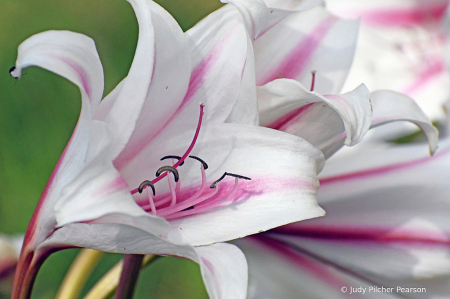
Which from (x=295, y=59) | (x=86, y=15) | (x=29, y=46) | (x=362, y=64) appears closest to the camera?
(x=29, y=46)

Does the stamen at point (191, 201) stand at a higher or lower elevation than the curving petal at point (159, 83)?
lower

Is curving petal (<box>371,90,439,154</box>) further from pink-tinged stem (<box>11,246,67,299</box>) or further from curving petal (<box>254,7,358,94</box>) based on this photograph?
pink-tinged stem (<box>11,246,67,299</box>)

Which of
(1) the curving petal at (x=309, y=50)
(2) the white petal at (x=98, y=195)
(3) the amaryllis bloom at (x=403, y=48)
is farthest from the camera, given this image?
(3) the amaryllis bloom at (x=403, y=48)

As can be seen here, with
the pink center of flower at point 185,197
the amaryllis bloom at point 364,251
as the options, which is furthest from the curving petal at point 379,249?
the pink center of flower at point 185,197

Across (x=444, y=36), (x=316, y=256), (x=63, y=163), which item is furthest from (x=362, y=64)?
(x=63, y=163)

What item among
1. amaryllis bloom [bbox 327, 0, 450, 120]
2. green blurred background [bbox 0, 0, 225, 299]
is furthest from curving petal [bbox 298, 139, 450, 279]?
green blurred background [bbox 0, 0, 225, 299]

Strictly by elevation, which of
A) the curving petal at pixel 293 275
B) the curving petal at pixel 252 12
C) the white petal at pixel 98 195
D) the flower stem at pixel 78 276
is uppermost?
the curving petal at pixel 252 12

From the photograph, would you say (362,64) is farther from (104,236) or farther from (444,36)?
(104,236)

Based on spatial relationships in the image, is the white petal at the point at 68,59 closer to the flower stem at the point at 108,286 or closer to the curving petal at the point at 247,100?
the curving petal at the point at 247,100

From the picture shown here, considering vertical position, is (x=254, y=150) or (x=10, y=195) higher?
(x=254, y=150)
